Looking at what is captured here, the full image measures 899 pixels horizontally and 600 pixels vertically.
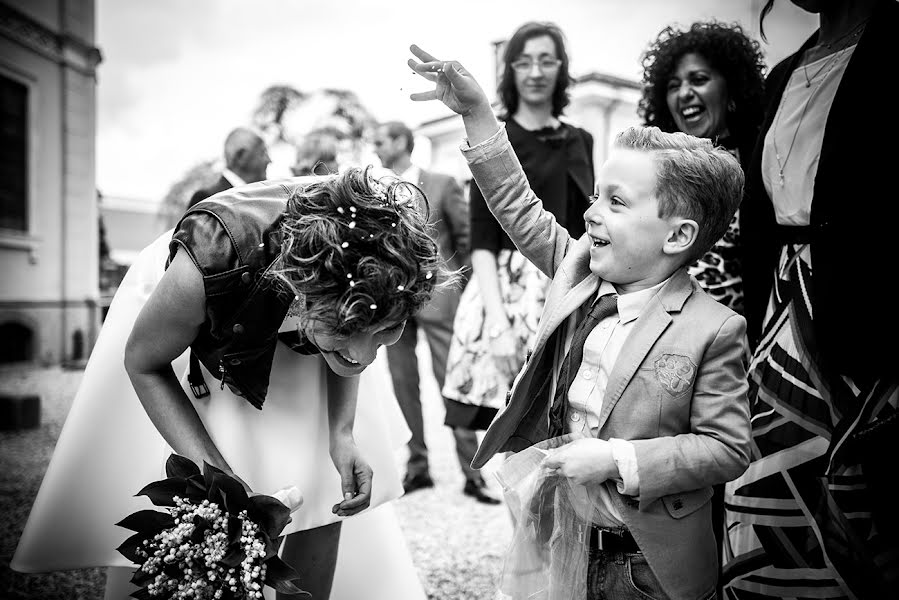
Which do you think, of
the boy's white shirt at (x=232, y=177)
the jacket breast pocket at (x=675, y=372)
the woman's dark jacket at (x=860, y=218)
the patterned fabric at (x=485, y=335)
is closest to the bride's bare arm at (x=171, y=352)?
the jacket breast pocket at (x=675, y=372)

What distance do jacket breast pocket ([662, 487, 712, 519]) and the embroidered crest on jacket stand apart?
0.71 feet

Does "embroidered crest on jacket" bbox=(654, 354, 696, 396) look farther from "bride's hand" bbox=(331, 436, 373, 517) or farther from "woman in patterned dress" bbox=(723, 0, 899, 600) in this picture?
"bride's hand" bbox=(331, 436, 373, 517)

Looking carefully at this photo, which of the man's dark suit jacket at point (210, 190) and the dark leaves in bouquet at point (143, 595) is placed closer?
the dark leaves in bouquet at point (143, 595)

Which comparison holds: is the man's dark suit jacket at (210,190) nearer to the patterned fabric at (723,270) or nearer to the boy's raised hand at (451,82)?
the boy's raised hand at (451,82)

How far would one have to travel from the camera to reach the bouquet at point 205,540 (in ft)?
4.41

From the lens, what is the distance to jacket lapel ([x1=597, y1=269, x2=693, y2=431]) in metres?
1.37

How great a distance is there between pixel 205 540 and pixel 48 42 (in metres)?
11.5

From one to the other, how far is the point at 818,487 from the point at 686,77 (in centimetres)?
132

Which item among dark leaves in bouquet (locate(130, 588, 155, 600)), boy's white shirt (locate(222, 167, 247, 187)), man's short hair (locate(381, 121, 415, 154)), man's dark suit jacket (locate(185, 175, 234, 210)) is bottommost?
dark leaves in bouquet (locate(130, 588, 155, 600))

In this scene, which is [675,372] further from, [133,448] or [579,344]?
[133,448]

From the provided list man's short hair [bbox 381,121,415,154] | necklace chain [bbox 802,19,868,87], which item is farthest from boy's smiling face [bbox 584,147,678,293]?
man's short hair [bbox 381,121,415,154]

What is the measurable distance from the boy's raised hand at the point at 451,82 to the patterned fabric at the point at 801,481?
0.97 meters

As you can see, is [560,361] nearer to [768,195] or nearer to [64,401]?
[768,195]

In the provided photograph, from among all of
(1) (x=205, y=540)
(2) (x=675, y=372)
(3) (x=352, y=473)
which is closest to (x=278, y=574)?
(1) (x=205, y=540)
